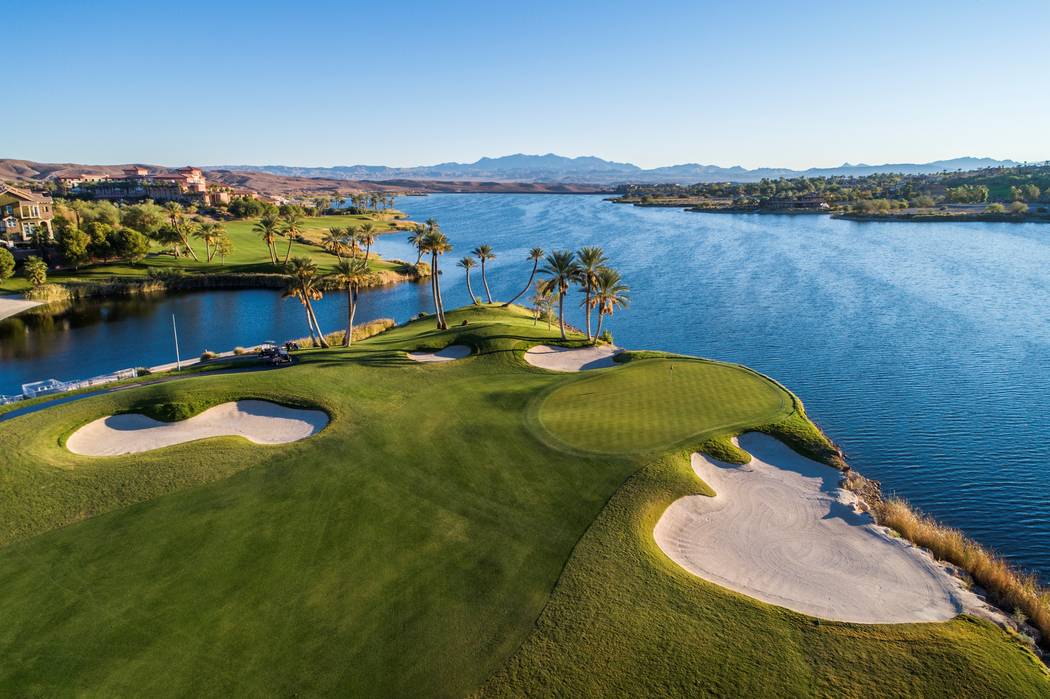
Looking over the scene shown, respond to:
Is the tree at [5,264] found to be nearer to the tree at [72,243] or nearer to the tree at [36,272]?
the tree at [36,272]

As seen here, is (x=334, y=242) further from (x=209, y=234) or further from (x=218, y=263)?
(x=209, y=234)

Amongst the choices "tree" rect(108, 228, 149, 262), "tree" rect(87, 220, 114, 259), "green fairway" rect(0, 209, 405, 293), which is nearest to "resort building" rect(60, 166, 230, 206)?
"green fairway" rect(0, 209, 405, 293)

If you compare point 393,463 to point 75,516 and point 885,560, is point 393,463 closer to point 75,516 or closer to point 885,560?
point 75,516

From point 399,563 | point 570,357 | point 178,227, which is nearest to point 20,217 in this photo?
point 178,227

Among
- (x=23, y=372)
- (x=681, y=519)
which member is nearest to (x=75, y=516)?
(x=681, y=519)

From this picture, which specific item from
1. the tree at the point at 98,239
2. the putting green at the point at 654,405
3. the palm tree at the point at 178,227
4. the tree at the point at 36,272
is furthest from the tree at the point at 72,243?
the putting green at the point at 654,405

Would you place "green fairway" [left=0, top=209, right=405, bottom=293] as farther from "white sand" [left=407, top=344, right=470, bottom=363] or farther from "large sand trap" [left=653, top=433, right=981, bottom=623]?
"large sand trap" [left=653, top=433, right=981, bottom=623]
